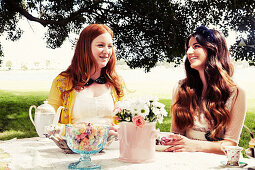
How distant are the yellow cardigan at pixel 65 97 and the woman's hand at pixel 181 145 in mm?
911

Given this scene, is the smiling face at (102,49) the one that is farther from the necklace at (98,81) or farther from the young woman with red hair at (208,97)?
the young woman with red hair at (208,97)

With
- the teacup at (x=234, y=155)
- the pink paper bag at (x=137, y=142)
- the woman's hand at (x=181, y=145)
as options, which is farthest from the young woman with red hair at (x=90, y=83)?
the teacup at (x=234, y=155)

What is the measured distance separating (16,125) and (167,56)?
14.0ft

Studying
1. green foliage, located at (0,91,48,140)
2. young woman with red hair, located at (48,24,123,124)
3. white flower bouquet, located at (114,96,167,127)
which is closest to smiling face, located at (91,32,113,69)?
young woman with red hair, located at (48,24,123,124)

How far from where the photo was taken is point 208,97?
243 centimetres

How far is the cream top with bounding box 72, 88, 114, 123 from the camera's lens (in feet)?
8.68

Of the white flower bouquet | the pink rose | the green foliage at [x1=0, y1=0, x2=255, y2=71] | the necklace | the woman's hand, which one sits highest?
the green foliage at [x1=0, y1=0, x2=255, y2=71]

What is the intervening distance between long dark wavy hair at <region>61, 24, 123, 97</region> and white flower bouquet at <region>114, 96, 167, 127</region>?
42.8 inches

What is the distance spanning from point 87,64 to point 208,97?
1.09m

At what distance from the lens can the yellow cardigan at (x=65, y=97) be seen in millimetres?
2695

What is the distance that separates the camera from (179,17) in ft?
25.0

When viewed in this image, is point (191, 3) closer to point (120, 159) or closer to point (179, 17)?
point (179, 17)

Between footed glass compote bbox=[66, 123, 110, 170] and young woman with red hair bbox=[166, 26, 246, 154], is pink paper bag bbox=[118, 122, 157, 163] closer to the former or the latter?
footed glass compote bbox=[66, 123, 110, 170]

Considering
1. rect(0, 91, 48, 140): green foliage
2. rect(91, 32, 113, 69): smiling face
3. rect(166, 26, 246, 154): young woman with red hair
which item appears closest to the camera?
rect(166, 26, 246, 154): young woman with red hair
